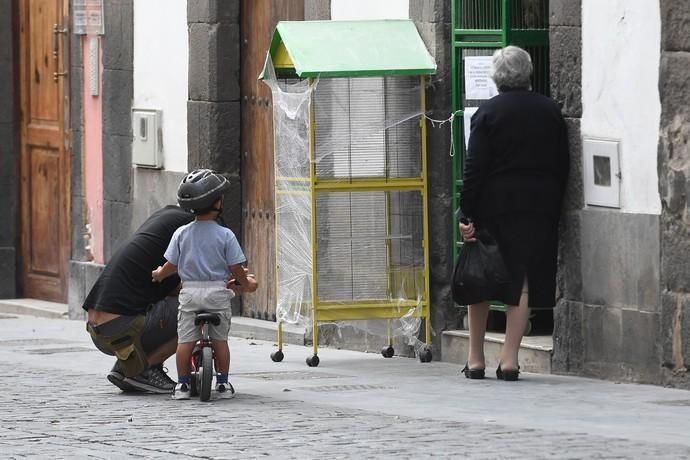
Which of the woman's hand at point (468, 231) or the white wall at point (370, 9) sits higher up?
the white wall at point (370, 9)

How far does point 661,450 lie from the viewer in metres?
8.15

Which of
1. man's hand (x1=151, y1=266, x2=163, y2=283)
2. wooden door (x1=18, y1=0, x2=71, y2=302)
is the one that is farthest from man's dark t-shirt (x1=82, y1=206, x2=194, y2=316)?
wooden door (x1=18, y1=0, x2=71, y2=302)

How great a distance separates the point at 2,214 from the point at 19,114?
889 mm

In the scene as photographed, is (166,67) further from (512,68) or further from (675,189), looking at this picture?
(675,189)

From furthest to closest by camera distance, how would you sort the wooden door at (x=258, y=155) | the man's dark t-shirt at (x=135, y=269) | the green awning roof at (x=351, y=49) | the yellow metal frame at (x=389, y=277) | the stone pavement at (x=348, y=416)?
1. the wooden door at (x=258, y=155)
2. the yellow metal frame at (x=389, y=277)
3. the green awning roof at (x=351, y=49)
4. the man's dark t-shirt at (x=135, y=269)
5. the stone pavement at (x=348, y=416)

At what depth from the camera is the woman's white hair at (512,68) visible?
1112 centimetres

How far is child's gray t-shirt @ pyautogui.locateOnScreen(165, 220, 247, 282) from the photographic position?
10.3 m

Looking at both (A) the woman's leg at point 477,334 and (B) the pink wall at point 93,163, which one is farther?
(B) the pink wall at point 93,163

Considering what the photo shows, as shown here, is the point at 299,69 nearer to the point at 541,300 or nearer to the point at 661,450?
the point at 541,300

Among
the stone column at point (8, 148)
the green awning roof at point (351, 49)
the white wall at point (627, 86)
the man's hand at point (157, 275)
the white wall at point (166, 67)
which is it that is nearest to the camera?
the man's hand at point (157, 275)

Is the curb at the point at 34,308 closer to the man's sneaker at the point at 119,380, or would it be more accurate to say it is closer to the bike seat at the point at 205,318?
the man's sneaker at the point at 119,380

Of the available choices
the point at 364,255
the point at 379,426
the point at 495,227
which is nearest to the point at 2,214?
the point at 364,255

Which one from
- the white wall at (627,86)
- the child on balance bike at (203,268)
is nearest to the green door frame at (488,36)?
the white wall at (627,86)

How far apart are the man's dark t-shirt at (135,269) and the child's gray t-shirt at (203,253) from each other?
38 centimetres
